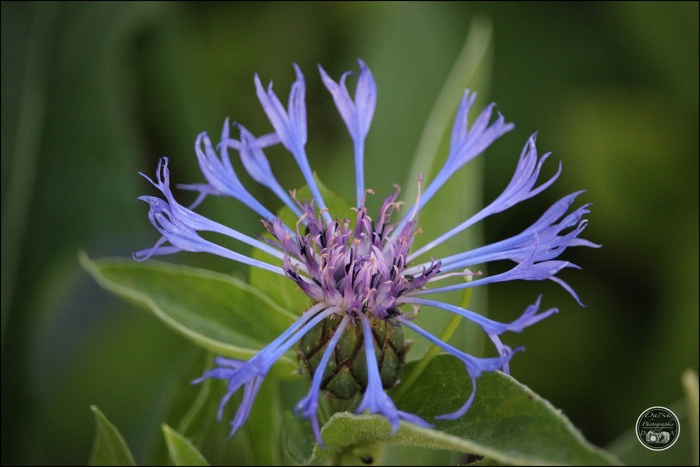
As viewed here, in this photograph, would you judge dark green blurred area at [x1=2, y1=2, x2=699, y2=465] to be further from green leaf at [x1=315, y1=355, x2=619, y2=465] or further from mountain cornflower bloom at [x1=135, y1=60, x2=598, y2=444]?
green leaf at [x1=315, y1=355, x2=619, y2=465]

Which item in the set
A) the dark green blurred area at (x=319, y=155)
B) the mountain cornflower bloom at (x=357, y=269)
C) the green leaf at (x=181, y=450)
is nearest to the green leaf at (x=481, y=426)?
the mountain cornflower bloom at (x=357, y=269)

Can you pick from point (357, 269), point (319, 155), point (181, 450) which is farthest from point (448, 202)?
point (319, 155)

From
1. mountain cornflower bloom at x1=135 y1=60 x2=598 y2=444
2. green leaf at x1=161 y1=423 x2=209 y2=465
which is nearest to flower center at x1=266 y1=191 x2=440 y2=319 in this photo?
mountain cornflower bloom at x1=135 y1=60 x2=598 y2=444

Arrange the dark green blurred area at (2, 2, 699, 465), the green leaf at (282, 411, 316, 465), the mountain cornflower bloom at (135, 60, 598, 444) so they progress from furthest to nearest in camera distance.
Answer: the dark green blurred area at (2, 2, 699, 465), the green leaf at (282, 411, 316, 465), the mountain cornflower bloom at (135, 60, 598, 444)

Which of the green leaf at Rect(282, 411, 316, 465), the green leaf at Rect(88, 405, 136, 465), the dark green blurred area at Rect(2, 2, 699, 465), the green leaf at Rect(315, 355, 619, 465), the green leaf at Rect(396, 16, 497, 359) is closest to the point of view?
the green leaf at Rect(315, 355, 619, 465)

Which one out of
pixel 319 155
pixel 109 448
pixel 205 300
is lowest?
pixel 109 448

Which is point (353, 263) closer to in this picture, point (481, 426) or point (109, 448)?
point (481, 426)

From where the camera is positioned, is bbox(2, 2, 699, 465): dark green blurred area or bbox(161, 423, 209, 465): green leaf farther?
bbox(2, 2, 699, 465): dark green blurred area
